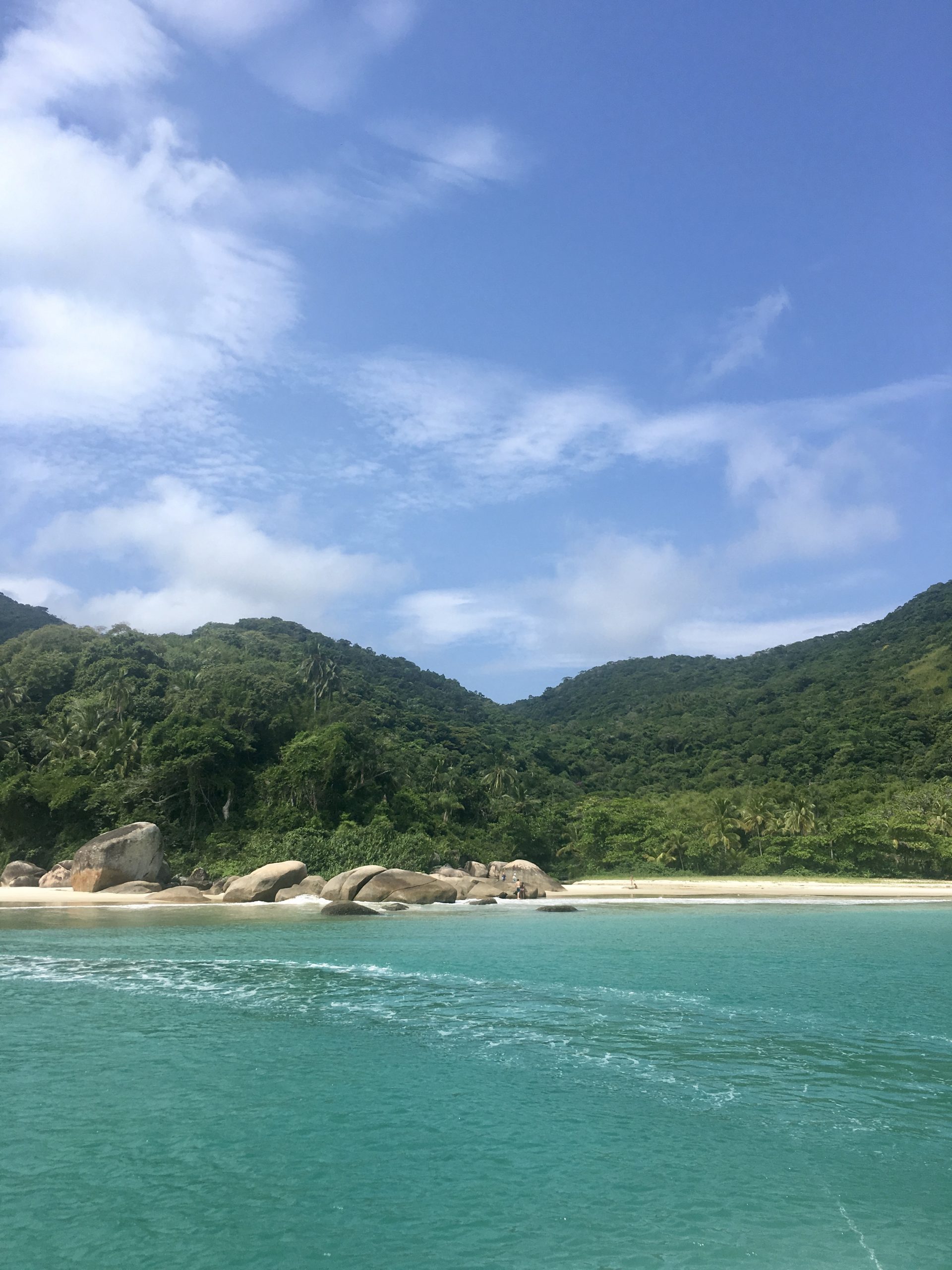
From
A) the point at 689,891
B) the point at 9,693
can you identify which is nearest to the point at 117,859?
the point at 9,693

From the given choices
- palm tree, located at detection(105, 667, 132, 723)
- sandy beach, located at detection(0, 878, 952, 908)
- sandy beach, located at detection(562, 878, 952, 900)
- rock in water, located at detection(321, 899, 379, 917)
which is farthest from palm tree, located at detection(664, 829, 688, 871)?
palm tree, located at detection(105, 667, 132, 723)

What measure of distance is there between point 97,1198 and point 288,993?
10.0 meters

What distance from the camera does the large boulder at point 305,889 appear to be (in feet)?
139

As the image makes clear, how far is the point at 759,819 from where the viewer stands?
193 ft

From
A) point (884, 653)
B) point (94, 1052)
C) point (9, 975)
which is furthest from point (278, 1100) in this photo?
point (884, 653)

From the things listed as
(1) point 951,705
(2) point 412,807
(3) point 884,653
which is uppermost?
(3) point 884,653

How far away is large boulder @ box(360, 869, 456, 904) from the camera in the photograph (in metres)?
40.8

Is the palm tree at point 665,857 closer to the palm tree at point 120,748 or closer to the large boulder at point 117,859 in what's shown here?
the large boulder at point 117,859

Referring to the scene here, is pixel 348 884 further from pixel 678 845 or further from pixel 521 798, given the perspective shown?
pixel 521 798

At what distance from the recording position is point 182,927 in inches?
1169

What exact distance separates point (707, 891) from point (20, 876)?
39.7 metres

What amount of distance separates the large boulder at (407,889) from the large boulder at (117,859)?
475 inches

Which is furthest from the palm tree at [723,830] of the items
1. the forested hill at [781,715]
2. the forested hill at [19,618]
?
the forested hill at [19,618]

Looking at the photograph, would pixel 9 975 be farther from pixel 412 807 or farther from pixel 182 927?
pixel 412 807
